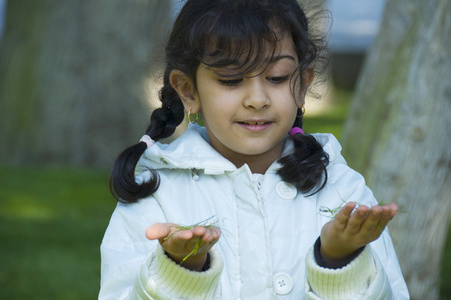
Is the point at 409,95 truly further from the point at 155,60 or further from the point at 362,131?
the point at 155,60

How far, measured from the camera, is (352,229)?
2.09 meters

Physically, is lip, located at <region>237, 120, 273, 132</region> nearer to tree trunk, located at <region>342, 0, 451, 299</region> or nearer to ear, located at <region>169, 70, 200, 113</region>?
ear, located at <region>169, 70, 200, 113</region>

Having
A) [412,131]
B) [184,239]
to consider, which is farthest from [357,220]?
[412,131]

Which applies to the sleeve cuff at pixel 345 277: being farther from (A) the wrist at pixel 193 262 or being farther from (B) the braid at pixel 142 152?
(B) the braid at pixel 142 152

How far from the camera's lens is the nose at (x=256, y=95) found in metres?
2.54

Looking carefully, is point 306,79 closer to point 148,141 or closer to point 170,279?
point 148,141

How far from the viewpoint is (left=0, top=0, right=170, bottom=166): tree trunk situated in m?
7.82

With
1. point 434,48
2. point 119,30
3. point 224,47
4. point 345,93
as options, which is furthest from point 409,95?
point 345,93

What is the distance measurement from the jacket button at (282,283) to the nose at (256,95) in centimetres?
53

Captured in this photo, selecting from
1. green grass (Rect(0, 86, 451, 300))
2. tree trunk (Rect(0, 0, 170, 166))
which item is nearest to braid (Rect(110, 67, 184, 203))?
green grass (Rect(0, 86, 451, 300))

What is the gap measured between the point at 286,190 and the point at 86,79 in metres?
5.53

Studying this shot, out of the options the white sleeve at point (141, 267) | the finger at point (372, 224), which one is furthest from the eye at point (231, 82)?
the finger at point (372, 224)

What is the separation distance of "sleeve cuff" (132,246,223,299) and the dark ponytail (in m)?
0.48

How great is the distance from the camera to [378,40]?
4.50 m
